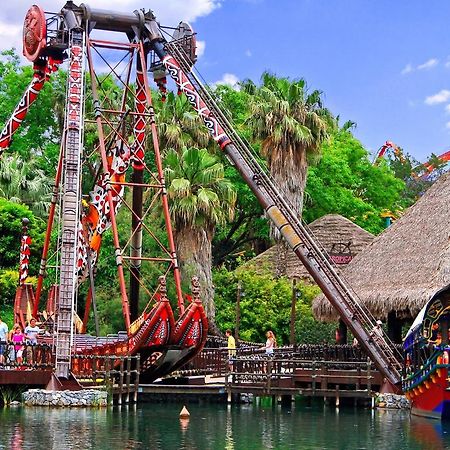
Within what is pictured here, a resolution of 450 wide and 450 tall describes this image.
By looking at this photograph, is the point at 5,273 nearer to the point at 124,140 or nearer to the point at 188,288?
the point at 188,288

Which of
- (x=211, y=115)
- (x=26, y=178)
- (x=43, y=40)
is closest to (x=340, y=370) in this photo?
(x=211, y=115)

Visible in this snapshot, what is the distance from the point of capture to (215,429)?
24.1 metres

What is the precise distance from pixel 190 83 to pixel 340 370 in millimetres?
9319

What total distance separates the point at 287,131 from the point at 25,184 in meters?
11.7

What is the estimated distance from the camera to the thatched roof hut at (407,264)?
29875mm

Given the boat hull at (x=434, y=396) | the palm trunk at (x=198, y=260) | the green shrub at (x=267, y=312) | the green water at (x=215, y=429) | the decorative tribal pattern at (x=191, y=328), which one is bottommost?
the green water at (x=215, y=429)

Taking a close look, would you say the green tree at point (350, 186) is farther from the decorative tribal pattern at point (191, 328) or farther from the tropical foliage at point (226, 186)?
the decorative tribal pattern at point (191, 328)

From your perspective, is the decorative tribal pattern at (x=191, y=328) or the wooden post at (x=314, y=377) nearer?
the decorative tribal pattern at (x=191, y=328)

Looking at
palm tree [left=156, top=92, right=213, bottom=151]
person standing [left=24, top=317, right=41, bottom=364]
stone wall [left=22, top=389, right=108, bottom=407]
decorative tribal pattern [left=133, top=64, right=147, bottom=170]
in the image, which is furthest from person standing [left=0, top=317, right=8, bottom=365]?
palm tree [left=156, top=92, right=213, bottom=151]

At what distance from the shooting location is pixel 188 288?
43.1 meters

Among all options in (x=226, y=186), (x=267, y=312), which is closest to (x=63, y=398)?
(x=226, y=186)

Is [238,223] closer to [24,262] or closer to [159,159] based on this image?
[24,262]

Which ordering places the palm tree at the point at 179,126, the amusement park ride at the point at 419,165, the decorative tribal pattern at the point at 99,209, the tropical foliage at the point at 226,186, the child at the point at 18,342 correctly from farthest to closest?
the amusement park ride at the point at 419,165 < the palm tree at the point at 179,126 < the tropical foliage at the point at 226,186 < the decorative tribal pattern at the point at 99,209 < the child at the point at 18,342

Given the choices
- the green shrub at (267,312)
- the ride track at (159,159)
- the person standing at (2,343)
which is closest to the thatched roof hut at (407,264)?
the ride track at (159,159)
